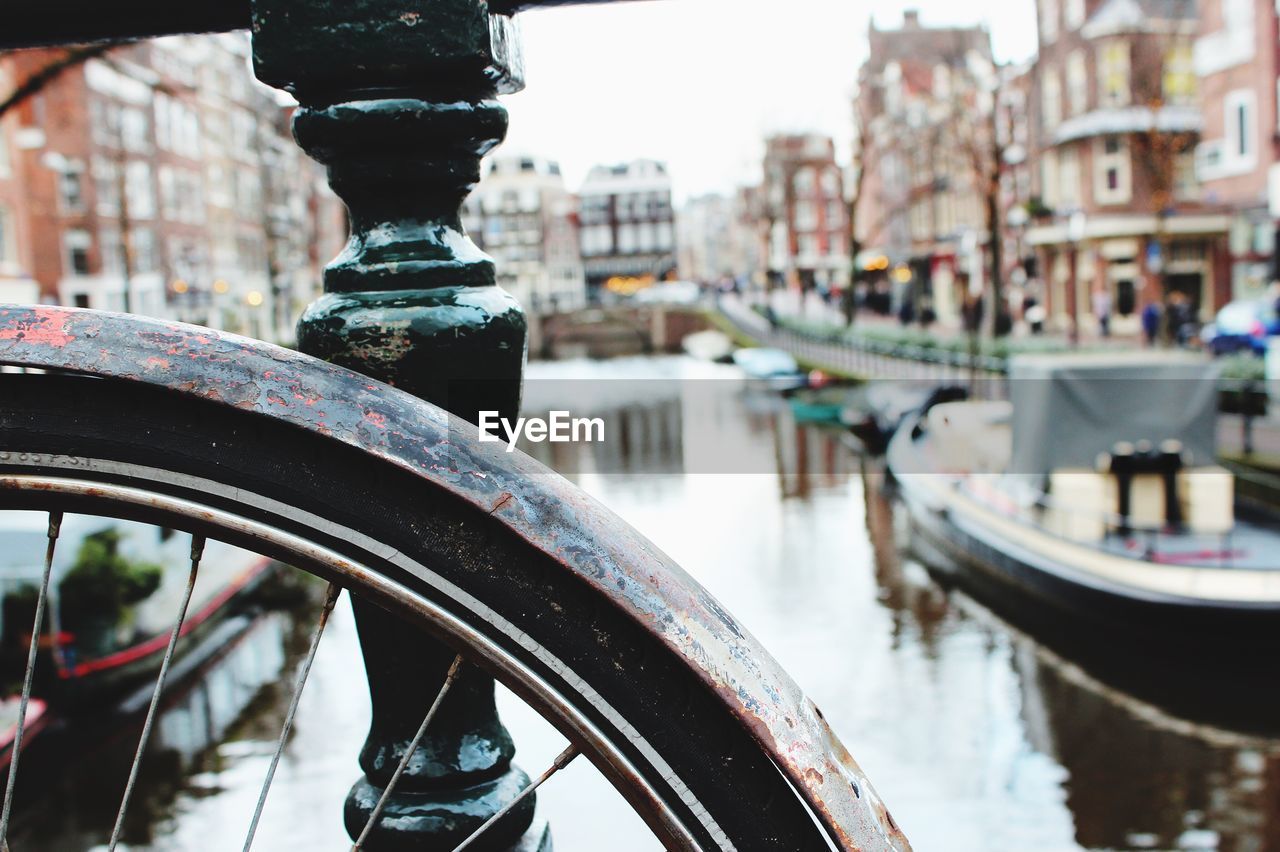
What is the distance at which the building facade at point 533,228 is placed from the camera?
80000 millimetres

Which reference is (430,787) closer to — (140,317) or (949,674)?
(140,317)

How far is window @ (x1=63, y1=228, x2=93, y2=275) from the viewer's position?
31531mm

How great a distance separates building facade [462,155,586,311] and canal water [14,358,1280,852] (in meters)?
61.8

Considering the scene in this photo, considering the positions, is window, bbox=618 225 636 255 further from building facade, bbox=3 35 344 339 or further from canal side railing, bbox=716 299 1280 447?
canal side railing, bbox=716 299 1280 447

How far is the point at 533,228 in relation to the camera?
272 ft

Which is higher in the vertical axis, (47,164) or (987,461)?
(47,164)

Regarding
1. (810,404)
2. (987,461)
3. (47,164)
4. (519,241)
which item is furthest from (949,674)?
(519,241)

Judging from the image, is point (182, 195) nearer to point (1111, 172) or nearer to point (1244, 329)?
point (1111, 172)

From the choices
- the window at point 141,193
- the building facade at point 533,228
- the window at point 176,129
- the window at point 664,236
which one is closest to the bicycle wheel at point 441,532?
the window at point 141,193

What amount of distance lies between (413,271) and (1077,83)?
1432 inches

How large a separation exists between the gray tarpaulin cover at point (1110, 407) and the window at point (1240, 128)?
16.9 meters

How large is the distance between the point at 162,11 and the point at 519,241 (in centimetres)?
8206

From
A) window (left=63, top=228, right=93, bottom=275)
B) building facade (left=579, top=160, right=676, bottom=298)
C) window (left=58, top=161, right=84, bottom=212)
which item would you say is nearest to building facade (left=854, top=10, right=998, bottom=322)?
window (left=58, top=161, right=84, bottom=212)

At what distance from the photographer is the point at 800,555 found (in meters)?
17.1
